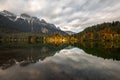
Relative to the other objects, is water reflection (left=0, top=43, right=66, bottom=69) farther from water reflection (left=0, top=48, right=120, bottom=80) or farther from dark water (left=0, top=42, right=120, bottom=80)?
water reflection (left=0, top=48, right=120, bottom=80)

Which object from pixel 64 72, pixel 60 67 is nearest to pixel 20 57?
pixel 60 67

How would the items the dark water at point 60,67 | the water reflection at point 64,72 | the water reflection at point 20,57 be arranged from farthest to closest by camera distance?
the water reflection at point 20,57
the dark water at point 60,67
the water reflection at point 64,72

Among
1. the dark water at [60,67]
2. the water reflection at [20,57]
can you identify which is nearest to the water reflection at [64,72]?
the dark water at [60,67]

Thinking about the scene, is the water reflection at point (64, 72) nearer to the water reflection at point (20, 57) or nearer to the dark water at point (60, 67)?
the dark water at point (60, 67)

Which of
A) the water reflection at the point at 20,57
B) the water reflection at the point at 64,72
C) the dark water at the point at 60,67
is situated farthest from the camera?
the water reflection at the point at 20,57

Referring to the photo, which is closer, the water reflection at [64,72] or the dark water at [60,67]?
the water reflection at [64,72]

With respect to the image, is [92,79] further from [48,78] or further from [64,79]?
[48,78]

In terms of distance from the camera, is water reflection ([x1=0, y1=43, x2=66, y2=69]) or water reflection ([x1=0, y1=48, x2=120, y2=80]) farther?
water reflection ([x1=0, y1=43, x2=66, y2=69])

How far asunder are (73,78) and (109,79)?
19.6 feet

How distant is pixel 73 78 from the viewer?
1172 inches

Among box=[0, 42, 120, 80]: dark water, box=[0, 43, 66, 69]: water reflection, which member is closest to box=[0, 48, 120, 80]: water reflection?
box=[0, 42, 120, 80]: dark water

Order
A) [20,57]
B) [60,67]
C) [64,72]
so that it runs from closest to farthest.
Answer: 1. [64,72]
2. [60,67]
3. [20,57]

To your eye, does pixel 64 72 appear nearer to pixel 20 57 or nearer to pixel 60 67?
pixel 60 67

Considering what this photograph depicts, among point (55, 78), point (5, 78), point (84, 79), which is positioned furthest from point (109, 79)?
point (5, 78)
